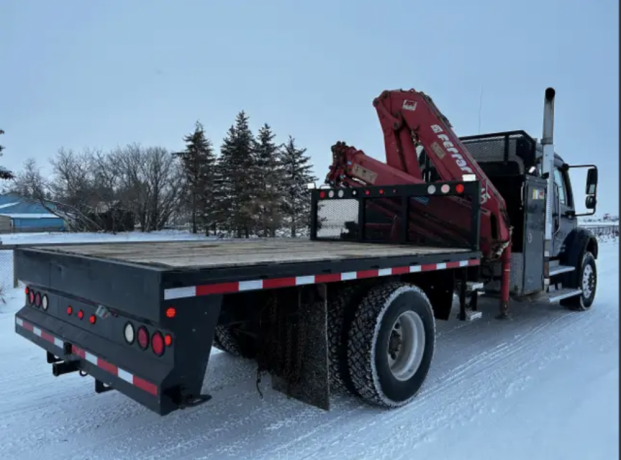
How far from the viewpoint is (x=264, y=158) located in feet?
108

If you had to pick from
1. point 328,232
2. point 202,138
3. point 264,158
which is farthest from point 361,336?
point 202,138

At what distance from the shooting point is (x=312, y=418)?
11.9 ft

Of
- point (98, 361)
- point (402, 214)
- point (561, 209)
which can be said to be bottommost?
point (98, 361)

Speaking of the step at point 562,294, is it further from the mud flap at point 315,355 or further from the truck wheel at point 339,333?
the mud flap at point 315,355

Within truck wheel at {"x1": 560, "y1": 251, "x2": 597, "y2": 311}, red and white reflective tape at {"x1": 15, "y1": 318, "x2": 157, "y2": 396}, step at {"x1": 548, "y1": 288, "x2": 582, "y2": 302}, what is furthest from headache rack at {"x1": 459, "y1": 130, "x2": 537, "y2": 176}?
red and white reflective tape at {"x1": 15, "y1": 318, "x2": 157, "y2": 396}

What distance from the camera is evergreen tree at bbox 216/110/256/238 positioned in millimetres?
32312

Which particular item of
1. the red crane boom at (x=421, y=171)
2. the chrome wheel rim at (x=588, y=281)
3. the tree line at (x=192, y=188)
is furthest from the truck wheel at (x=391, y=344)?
the tree line at (x=192, y=188)

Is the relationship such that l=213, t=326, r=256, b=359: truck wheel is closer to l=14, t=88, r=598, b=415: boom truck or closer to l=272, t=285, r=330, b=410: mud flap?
l=14, t=88, r=598, b=415: boom truck

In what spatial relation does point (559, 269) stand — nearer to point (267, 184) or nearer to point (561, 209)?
point (561, 209)

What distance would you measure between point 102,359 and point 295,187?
1236 inches

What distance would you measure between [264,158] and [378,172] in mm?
27043

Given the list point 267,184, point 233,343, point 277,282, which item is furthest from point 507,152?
point 267,184

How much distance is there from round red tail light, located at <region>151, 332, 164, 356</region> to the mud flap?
115cm

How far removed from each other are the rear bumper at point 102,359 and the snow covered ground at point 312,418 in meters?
0.58
